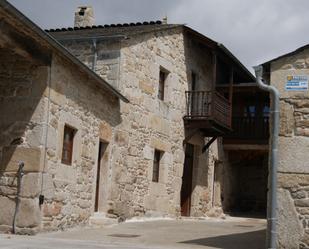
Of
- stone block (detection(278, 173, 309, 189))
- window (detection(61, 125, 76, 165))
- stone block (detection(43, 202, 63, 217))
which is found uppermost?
window (detection(61, 125, 76, 165))

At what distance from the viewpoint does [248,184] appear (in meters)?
22.7

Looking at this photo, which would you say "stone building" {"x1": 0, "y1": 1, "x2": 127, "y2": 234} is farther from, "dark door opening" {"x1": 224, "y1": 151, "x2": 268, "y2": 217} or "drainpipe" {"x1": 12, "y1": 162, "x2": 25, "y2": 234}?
"dark door opening" {"x1": 224, "y1": 151, "x2": 268, "y2": 217}

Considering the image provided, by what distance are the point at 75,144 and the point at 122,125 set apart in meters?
2.59

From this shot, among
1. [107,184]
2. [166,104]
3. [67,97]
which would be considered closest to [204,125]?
[166,104]

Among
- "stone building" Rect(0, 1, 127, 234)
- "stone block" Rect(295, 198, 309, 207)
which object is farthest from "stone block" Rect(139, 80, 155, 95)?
"stone block" Rect(295, 198, 309, 207)

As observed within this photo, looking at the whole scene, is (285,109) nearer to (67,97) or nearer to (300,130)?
(300,130)

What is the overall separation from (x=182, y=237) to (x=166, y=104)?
646 centimetres

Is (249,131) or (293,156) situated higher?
(249,131)

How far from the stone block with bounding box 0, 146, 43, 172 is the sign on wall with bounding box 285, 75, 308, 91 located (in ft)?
14.4

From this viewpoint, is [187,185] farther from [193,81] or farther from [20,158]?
[20,158]

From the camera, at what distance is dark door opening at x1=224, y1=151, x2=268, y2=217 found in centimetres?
2184

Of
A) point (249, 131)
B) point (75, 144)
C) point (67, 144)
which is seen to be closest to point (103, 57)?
point (75, 144)

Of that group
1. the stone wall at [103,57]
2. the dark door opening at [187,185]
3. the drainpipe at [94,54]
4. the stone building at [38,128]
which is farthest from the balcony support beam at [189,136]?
the stone building at [38,128]

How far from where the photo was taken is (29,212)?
969 centimetres
